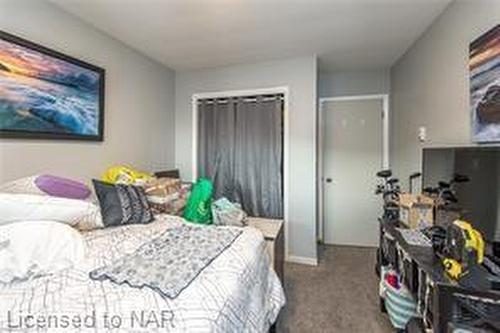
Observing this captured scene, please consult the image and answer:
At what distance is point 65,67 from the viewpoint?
2254 millimetres

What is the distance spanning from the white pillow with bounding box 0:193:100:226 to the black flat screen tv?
222cm

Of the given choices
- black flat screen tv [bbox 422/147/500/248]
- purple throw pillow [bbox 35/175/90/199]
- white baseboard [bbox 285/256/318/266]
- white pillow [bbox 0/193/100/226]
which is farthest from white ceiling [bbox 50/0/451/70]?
white baseboard [bbox 285/256/318/266]

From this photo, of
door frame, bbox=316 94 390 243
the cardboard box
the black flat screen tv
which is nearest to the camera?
the black flat screen tv

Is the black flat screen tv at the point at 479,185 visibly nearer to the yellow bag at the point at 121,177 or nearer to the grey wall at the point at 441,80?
the grey wall at the point at 441,80

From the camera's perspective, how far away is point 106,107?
2.71 metres

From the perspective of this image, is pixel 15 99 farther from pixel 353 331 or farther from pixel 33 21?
pixel 353 331

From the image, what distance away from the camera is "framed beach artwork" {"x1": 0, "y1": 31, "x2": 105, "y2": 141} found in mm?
1895

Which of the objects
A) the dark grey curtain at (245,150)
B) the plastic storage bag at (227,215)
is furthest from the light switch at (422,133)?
the plastic storage bag at (227,215)

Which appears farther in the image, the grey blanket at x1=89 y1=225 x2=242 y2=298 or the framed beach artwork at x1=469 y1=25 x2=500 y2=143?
the framed beach artwork at x1=469 y1=25 x2=500 y2=143

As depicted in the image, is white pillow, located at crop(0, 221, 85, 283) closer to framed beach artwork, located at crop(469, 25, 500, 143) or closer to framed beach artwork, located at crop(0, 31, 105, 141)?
framed beach artwork, located at crop(0, 31, 105, 141)

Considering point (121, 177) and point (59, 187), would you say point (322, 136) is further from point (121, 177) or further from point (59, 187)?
point (59, 187)

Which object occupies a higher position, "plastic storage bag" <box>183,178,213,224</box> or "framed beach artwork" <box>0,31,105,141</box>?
"framed beach artwork" <box>0,31,105,141</box>

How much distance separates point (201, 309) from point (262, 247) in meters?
0.87

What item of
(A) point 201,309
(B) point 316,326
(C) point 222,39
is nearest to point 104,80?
(C) point 222,39
